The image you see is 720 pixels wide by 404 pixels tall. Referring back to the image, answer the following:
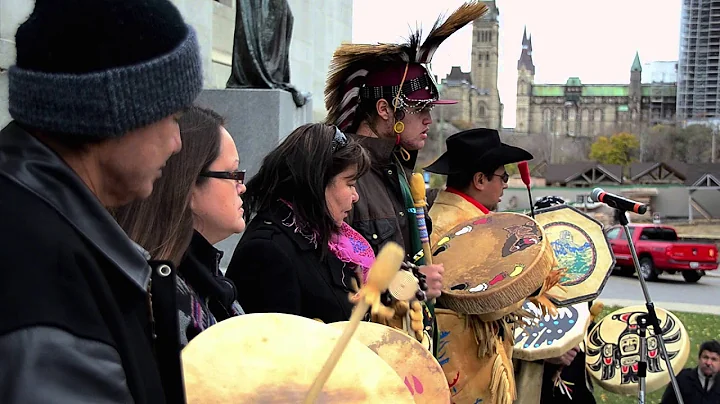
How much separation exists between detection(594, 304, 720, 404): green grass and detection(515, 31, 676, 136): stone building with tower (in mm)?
105400

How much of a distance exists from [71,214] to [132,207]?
2.14 ft

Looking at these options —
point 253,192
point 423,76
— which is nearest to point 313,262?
point 253,192

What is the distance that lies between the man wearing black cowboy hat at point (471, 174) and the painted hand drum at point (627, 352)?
1754mm

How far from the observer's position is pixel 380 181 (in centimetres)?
316

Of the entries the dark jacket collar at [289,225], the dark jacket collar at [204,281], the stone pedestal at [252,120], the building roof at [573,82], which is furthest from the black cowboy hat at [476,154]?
the building roof at [573,82]

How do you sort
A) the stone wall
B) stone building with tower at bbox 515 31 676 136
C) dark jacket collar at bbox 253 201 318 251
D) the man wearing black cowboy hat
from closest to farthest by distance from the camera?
dark jacket collar at bbox 253 201 318 251, the man wearing black cowboy hat, the stone wall, stone building with tower at bbox 515 31 676 136

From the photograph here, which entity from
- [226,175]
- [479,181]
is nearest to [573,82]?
[479,181]

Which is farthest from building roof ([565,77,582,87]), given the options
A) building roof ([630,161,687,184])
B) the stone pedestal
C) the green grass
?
the stone pedestal

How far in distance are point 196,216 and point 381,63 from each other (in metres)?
1.55

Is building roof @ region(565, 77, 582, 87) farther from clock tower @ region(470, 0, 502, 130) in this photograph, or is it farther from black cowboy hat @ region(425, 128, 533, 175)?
black cowboy hat @ region(425, 128, 533, 175)

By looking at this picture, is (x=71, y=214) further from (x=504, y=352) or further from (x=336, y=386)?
(x=504, y=352)

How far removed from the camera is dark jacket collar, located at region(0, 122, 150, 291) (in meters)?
1.00

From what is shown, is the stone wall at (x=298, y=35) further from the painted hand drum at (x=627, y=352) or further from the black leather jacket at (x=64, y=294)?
the black leather jacket at (x=64, y=294)

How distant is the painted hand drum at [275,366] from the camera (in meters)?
1.38
